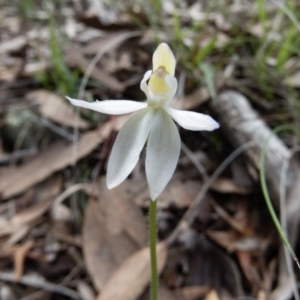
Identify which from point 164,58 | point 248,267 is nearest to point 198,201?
point 248,267

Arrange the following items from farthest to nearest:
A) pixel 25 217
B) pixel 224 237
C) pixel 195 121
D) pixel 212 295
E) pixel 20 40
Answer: pixel 20 40, pixel 25 217, pixel 224 237, pixel 212 295, pixel 195 121

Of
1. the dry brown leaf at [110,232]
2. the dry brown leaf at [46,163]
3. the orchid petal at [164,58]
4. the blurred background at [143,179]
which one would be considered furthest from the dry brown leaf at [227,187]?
the orchid petal at [164,58]

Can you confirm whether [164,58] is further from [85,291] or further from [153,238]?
[85,291]

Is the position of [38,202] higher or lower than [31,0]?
lower

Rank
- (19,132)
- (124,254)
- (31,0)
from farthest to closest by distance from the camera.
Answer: (31,0)
(19,132)
(124,254)

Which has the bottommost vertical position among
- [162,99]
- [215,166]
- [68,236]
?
[68,236]

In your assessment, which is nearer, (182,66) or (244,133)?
(244,133)

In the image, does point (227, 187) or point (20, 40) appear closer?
point (227, 187)

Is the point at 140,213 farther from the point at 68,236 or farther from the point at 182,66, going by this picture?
the point at 182,66

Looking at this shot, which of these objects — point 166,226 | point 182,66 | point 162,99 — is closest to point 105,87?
point 182,66
